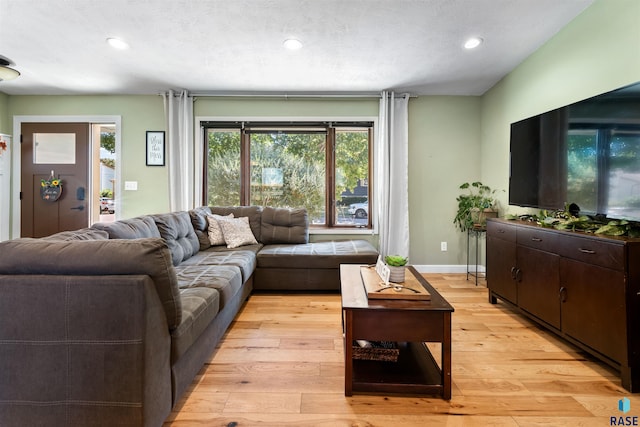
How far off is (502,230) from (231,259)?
253cm

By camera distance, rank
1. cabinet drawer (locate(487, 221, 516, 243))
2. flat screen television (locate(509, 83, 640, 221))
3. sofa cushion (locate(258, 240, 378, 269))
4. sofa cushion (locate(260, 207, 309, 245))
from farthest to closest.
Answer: sofa cushion (locate(260, 207, 309, 245)) → sofa cushion (locate(258, 240, 378, 269)) → cabinet drawer (locate(487, 221, 516, 243)) → flat screen television (locate(509, 83, 640, 221))

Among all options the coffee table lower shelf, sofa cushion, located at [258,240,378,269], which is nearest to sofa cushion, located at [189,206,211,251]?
sofa cushion, located at [258,240,378,269]

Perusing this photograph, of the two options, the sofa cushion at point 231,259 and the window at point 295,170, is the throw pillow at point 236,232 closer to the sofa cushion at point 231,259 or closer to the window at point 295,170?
the sofa cushion at point 231,259

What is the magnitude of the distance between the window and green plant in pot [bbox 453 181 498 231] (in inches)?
→ 48.6

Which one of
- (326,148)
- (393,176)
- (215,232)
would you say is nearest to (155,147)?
(215,232)

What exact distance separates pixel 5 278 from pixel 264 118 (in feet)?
11.2

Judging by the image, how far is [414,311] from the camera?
5.18 feet

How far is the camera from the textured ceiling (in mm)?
2312

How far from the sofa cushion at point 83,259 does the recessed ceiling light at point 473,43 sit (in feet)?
10.1

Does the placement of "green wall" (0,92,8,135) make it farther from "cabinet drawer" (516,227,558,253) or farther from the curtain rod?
"cabinet drawer" (516,227,558,253)

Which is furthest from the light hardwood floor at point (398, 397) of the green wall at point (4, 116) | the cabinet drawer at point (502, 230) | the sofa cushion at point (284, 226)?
the green wall at point (4, 116)

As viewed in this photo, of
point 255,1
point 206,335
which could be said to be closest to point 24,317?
point 206,335

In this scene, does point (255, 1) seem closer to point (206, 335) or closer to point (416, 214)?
point (206, 335)

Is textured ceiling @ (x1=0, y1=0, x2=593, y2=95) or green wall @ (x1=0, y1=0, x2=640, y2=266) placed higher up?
textured ceiling @ (x1=0, y1=0, x2=593, y2=95)
